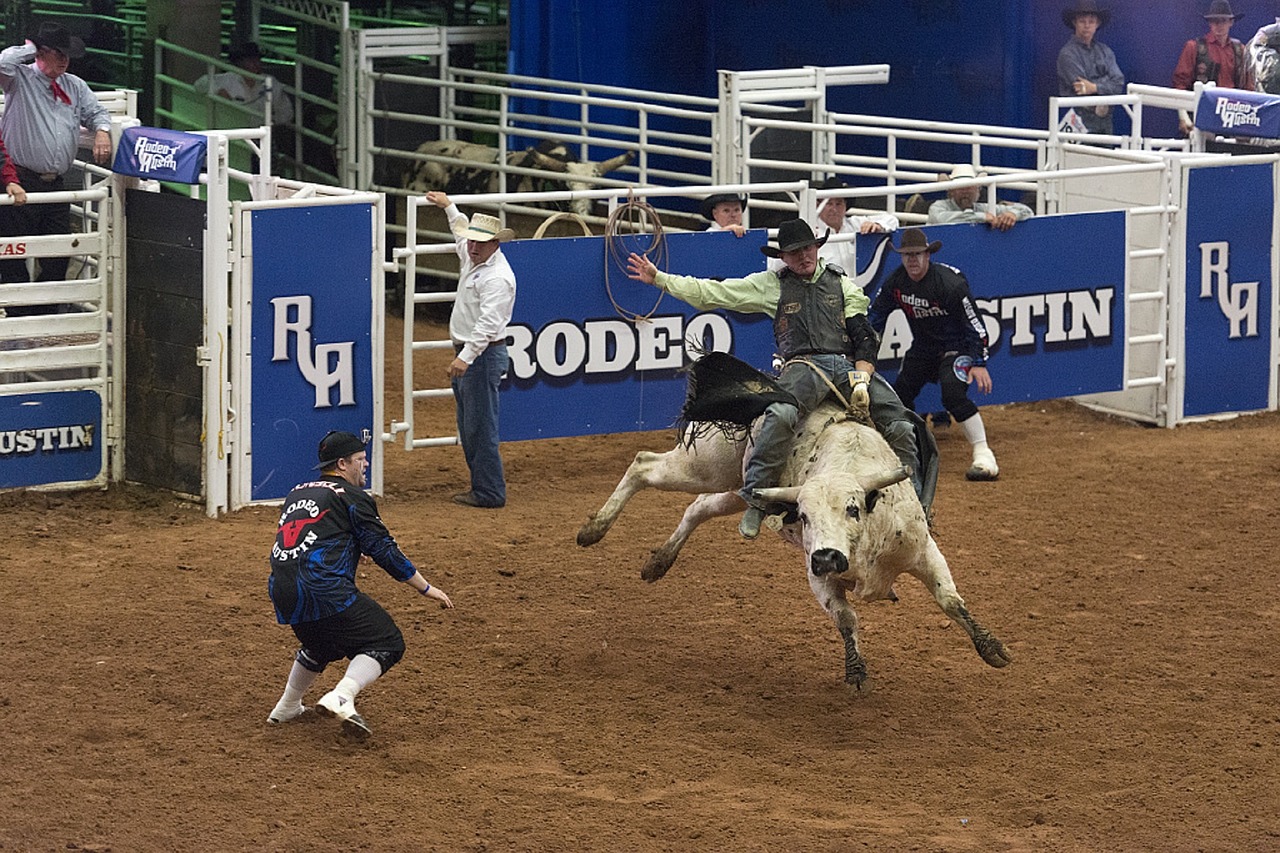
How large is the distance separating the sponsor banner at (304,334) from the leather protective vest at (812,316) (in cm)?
307

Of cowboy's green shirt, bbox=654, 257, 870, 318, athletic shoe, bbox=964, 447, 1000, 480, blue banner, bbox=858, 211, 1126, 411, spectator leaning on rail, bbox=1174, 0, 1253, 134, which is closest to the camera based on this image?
cowboy's green shirt, bbox=654, 257, 870, 318

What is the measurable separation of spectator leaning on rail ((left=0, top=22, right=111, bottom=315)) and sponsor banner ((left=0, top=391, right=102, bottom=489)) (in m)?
0.90

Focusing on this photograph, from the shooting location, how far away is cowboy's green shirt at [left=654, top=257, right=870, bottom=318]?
9156 mm

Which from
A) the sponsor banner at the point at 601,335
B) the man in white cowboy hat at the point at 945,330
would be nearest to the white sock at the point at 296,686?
the sponsor banner at the point at 601,335

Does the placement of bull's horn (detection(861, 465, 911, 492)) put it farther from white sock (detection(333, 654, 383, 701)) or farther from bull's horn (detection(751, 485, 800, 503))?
white sock (detection(333, 654, 383, 701))

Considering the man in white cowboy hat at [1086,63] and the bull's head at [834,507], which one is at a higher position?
the man in white cowboy hat at [1086,63]

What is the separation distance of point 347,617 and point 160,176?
4359 millimetres

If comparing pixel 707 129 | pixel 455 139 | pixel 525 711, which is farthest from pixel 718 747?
pixel 707 129

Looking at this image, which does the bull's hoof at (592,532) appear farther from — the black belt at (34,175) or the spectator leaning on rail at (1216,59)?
the spectator leaning on rail at (1216,59)

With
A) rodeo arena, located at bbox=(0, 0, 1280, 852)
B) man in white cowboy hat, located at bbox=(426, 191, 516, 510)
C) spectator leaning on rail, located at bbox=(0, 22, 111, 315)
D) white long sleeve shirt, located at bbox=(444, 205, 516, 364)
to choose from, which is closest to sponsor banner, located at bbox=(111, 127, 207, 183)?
rodeo arena, located at bbox=(0, 0, 1280, 852)

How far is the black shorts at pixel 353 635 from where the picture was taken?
7.32 meters

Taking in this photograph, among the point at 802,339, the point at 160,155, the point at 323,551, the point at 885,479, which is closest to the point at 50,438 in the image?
the point at 160,155

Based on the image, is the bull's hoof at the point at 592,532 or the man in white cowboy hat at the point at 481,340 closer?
the bull's hoof at the point at 592,532

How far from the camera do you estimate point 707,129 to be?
19.9 meters
